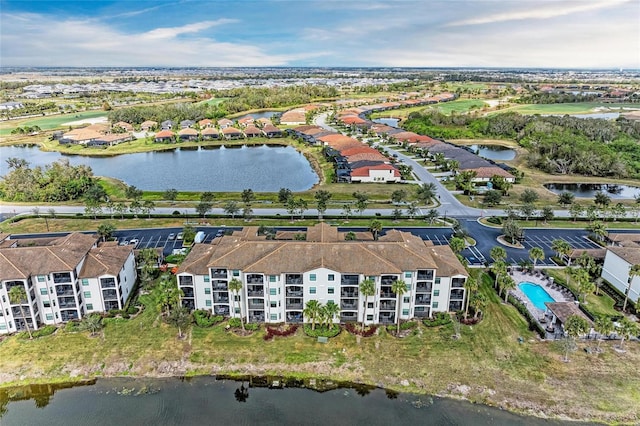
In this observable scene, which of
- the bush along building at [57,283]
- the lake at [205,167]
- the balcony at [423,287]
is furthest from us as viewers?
the lake at [205,167]

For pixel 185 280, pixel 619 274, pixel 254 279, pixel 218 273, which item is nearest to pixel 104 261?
pixel 185 280

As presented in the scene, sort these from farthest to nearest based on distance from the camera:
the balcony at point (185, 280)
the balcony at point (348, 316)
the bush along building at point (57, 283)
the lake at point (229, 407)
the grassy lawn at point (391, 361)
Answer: the balcony at point (185, 280)
the balcony at point (348, 316)
the bush along building at point (57, 283)
the grassy lawn at point (391, 361)
the lake at point (229, 407)

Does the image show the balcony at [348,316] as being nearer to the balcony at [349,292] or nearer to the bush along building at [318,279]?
the bush along building at [318,279]

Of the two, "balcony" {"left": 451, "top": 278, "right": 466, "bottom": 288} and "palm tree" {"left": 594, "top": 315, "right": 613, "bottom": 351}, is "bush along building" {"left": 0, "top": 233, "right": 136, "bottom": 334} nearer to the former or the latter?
"balcony" {"left": 451, "top": 278, "right": 466, "bottom": 288}

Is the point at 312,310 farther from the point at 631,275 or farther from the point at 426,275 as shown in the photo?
the point at 631,275

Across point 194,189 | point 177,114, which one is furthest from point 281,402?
point 177,114

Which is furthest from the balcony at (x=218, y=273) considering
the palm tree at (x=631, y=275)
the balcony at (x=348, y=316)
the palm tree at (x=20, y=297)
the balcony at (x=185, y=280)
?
the palm tree at (x=631, y=275)

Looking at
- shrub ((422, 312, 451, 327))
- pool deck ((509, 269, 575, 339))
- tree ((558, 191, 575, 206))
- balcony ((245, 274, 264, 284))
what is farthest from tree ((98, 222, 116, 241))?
tree ((558, 191, 575, 206))
